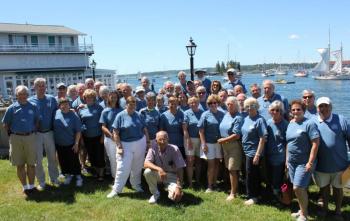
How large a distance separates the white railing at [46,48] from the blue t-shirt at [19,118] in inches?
1346

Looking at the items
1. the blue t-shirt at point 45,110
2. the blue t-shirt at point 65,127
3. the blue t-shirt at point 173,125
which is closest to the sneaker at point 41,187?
the blue t-shirt at point 65,127

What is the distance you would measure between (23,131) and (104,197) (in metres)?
1.89

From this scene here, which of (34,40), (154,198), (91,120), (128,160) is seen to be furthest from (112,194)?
(34,40)

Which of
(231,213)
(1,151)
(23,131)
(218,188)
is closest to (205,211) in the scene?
(231,213)

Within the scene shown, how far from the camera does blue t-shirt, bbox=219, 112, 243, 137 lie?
691 cm

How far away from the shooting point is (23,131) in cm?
730

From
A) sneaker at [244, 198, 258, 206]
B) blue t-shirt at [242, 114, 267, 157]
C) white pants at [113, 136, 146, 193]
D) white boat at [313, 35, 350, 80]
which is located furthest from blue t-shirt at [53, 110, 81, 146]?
white boat at [313, 35, 350, 80]

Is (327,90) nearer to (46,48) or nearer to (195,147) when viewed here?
(46,48)

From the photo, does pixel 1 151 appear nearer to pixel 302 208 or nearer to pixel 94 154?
pixel 94 154

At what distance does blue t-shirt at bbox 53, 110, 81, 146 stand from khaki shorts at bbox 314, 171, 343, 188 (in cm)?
447

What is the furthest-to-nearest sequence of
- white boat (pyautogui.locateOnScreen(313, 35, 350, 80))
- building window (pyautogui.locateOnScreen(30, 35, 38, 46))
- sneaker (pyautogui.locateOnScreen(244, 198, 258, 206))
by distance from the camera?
1. white boat (pyautogui.locateOnScreen(313, 35, 350, 80))
2. building window (pyautogui.locateOnScreen(30, 35, 38, 46))
3. sneaker (pyautogui.locateOnScreen(244, 198, 258, 206))

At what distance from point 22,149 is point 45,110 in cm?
85

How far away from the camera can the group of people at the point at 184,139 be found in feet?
19.4

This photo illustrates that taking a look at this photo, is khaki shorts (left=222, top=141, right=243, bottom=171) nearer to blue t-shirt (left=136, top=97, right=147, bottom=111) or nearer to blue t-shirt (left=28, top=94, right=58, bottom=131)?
blue t-shirt (left=136, top=97, right=147, bottom=111)
